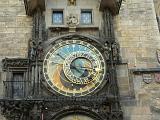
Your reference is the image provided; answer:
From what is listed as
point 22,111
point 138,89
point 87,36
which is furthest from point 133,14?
point 22,111

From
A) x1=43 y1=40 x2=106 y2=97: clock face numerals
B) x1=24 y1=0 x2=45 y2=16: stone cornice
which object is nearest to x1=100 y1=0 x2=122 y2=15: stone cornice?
x1=43 y1=40 x2=106 y2=97: clock face numerals

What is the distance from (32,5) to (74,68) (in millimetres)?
2518

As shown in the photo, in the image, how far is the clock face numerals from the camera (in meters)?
11.9

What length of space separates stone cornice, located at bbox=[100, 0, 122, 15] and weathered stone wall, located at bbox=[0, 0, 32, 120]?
2355 mm

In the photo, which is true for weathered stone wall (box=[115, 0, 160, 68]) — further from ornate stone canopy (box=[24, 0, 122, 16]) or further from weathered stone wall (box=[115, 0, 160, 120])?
ornate stone canopy (box=[24, 0, 122, 16])

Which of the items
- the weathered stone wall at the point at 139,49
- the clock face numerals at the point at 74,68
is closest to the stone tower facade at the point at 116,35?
the weathered stone wall at the point at 139,49

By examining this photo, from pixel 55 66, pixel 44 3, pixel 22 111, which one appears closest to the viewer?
pixel 22 111

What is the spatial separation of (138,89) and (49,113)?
2701mm

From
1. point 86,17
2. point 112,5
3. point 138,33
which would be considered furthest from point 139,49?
point 86,17

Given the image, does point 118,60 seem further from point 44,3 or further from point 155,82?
point 44,3

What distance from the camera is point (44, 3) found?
13.0 metres

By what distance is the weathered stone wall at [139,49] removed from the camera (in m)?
11.7

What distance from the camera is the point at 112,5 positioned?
13.1 m

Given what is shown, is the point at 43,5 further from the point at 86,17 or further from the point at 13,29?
the point at 86,17
